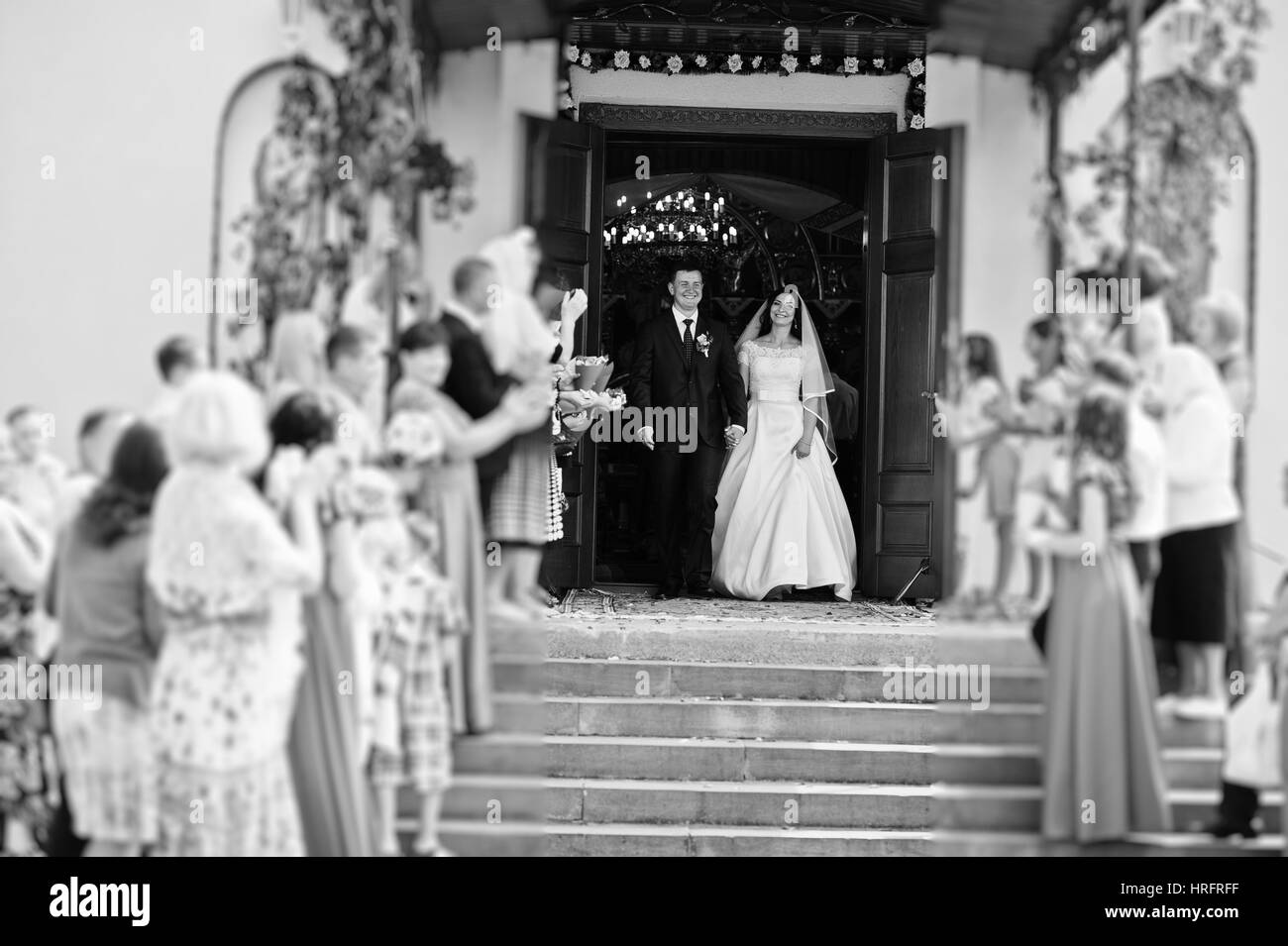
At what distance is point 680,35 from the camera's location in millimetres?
6078

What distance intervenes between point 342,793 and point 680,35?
14.3 ft

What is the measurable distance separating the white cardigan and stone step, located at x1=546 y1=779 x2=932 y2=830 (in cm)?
211

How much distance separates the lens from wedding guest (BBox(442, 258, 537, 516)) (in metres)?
2.74

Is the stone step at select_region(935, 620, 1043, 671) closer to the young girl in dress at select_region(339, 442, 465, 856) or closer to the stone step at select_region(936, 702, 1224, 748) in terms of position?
the stone step at select_region(936, 702, 1224, 748)

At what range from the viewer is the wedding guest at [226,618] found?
8.64ft

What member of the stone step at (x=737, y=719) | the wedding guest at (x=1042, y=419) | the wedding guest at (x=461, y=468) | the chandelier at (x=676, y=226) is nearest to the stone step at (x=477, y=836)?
the wedding guest at (x=461, y=468)

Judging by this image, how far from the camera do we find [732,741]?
4.86 m

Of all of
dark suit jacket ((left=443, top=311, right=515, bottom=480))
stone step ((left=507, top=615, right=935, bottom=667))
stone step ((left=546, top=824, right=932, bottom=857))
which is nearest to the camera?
dark suit jacket ((left=443, top=311, right=515, bottom=480))

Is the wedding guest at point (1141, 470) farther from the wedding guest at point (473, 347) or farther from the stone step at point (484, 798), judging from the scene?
the stone step at point (484, 798)

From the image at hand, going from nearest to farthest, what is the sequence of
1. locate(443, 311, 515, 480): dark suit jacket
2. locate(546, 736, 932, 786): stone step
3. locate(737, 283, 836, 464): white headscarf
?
1. locate(443, 311, 515, 480): dark suit jacket
2. locate(546, 736, 932, 786): stone step
3. locate(737, 283, 836, 464): white headscarf

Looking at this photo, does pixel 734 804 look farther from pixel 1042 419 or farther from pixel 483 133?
pixel 483 133

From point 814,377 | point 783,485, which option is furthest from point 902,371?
point 783,485

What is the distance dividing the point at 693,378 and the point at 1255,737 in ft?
13.5

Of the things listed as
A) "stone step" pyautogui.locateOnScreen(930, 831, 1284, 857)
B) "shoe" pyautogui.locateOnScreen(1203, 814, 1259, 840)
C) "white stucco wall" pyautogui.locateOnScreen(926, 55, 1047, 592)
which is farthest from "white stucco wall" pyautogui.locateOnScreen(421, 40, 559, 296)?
"shoe" pyautogui.locateOnScreen(1203, 814, 1259, 840)
